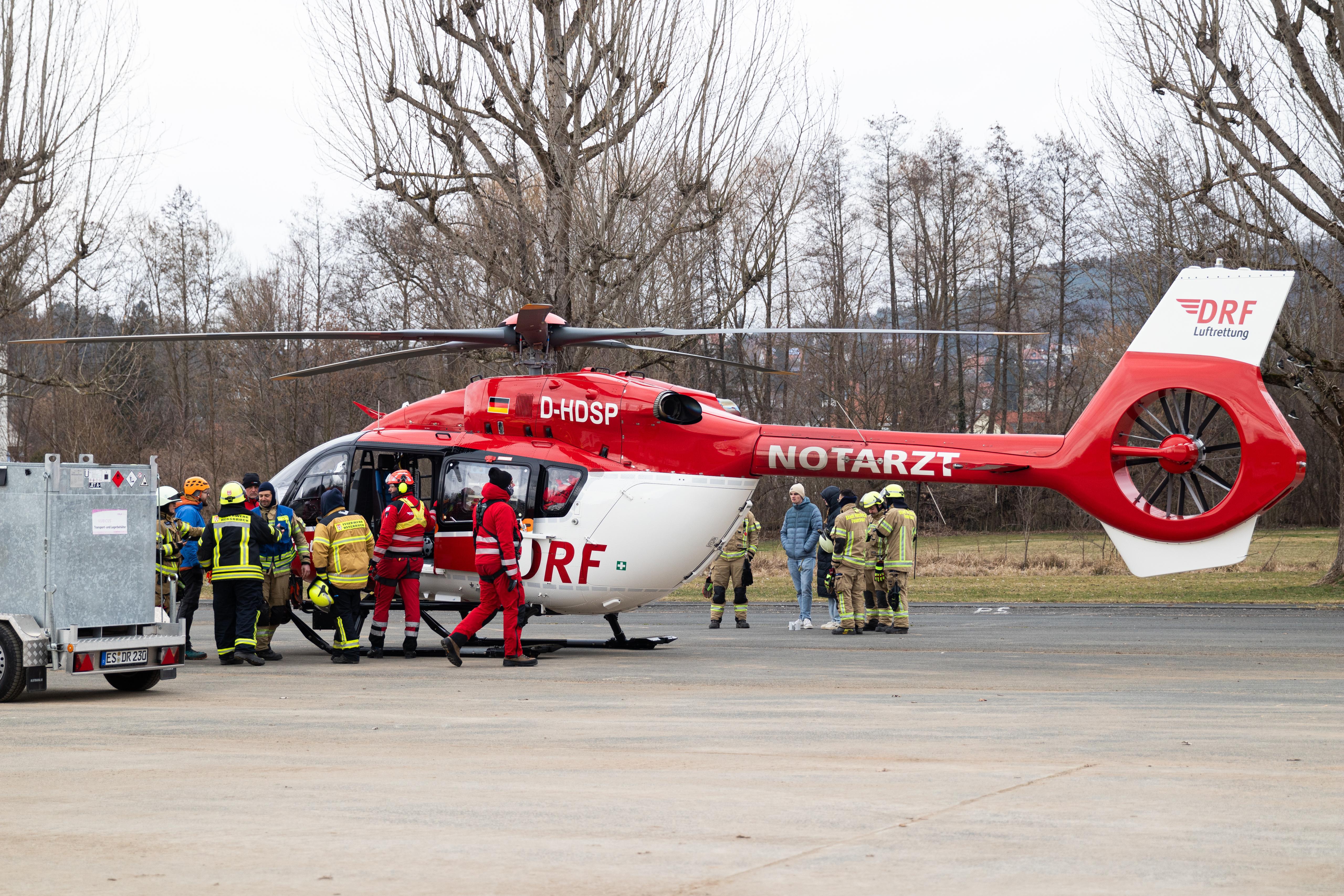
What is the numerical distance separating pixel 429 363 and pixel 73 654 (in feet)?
107

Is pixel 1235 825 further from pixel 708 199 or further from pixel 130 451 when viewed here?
pixel 130 451

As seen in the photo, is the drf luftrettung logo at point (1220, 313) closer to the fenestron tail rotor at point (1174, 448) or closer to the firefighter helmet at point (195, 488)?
the fenestron tail rotor at point (1174, 448)

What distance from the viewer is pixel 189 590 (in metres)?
14.8

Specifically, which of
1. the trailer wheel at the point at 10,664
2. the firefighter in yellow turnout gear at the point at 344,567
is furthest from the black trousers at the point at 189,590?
the trailer wheel at the point at 10,664

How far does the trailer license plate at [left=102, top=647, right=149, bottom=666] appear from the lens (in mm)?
Result: 10938

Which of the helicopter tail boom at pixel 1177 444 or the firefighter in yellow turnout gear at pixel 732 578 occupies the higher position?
the helicopter tail boom at pixel 1177 444

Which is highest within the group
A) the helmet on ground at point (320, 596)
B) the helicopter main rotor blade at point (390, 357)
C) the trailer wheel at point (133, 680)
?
the helicopter main rotor blade at point (390, 357)

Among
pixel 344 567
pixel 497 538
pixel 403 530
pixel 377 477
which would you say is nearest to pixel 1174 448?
pixel 497 538

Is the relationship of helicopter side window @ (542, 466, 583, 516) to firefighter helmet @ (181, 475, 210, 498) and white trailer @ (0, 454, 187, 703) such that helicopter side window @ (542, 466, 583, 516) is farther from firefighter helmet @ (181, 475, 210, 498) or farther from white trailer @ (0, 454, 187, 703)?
white trailer @ (0, 454, 187, 703)

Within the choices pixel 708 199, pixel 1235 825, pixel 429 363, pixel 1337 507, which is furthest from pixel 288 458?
pixel 1337 507

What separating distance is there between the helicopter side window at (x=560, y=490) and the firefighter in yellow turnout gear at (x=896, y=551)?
4.56 metres

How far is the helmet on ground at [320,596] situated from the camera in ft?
46.1

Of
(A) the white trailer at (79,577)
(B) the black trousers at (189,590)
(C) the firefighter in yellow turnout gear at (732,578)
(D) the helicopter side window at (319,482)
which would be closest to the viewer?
(A) the white trailer at (79,577)

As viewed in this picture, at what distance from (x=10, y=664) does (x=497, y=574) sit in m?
4.51
